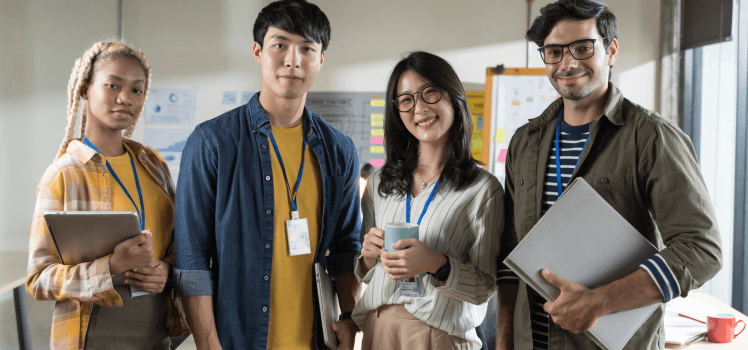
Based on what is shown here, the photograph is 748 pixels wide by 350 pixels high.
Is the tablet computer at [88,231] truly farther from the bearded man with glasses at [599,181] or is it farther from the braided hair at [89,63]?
the bearded man with glasses at [599,181]

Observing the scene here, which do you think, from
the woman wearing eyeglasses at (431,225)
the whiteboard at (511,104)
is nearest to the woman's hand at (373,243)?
the woman wearing eyeglasses at (431,225)

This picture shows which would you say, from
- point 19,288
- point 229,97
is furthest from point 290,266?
point 229,97

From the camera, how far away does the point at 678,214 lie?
1208 mm

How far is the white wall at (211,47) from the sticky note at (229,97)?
0.05m

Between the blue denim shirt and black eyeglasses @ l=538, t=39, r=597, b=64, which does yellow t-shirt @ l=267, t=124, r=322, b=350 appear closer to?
the blue denim shirt

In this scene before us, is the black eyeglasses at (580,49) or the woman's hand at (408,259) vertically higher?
the black eyeglasses at (580,49)

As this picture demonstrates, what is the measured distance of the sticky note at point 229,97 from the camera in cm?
470

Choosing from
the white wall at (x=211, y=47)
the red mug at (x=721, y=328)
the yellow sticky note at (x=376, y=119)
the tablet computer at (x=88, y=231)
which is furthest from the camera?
the yellow sticky note at (x=376, y=119)

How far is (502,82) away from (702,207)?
3436 millimetres

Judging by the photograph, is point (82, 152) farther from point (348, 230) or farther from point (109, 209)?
point (348, 230)

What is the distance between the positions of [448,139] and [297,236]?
581 mm

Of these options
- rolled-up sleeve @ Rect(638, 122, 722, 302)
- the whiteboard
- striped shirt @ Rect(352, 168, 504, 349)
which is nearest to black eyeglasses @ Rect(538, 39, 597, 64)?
rolled-up sleeve @ Rect(638, 122, 722, 302)

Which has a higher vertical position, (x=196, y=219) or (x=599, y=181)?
(x=599, y=181)

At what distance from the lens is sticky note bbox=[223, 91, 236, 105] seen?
4.70 meters
